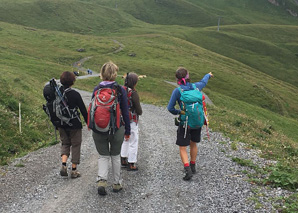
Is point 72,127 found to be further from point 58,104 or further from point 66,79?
point 66,79

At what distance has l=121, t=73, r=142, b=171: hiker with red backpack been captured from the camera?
9820 millimetres

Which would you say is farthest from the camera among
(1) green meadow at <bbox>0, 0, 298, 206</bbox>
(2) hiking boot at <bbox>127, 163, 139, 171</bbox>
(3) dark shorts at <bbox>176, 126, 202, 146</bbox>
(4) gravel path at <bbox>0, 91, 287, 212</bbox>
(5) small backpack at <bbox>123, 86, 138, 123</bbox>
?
(1) green meadow at <bbox>0, 0, 298, 206</bbox>

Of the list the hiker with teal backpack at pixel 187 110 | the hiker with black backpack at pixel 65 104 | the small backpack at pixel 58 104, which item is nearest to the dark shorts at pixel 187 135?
the hiker with teal backpack at pixel 187 110

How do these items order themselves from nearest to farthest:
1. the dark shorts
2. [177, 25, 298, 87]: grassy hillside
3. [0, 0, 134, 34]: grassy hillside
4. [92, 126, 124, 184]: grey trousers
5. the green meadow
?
[92, 126, 124, 184]: grey trousers
the dark shorts
the green meadow
[177, 25, 298, 87]: grassy hillside
[0, 0, 134, 34]: grassy hillside

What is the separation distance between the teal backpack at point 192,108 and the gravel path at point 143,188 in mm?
2026

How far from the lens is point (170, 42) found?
134 meters

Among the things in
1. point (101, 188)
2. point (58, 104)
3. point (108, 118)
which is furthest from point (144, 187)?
point (58, 104)

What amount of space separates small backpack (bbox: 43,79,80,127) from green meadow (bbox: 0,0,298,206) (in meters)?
3.72

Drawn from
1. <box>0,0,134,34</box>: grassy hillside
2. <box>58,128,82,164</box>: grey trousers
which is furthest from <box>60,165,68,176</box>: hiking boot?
<box>0,0,134,34</box>: grassy hillside

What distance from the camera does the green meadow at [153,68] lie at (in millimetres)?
15273

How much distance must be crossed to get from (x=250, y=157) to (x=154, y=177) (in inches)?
181

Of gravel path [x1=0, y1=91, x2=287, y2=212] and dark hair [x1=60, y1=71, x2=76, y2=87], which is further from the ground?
dark hair [x1=60, y1=71, x2=76, y2=87]

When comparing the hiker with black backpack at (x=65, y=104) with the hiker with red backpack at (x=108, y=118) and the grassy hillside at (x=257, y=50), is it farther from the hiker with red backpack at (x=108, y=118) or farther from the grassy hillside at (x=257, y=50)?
the grassy hillside at (x=257, y=50)

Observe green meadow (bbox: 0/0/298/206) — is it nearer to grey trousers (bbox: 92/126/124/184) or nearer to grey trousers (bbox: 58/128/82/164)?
grey trousers (bbox: 58/128/82/164)
